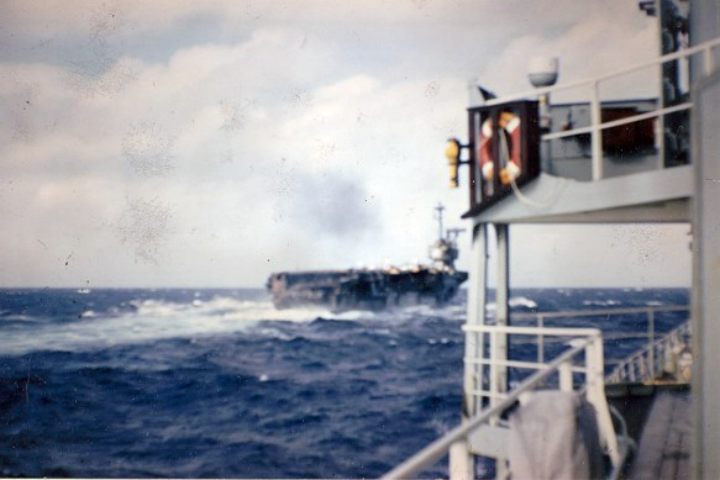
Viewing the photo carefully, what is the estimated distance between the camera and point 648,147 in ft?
12.2

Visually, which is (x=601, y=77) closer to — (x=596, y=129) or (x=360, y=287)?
(x=596, y=129)

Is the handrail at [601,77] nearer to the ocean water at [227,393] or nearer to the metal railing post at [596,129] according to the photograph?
the metal railing post at [596,129]

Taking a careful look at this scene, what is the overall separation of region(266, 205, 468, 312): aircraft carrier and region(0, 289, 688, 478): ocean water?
2.49ft

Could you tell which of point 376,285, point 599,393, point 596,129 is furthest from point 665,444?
point 376,285

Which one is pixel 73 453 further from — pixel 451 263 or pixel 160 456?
pixel 451 263

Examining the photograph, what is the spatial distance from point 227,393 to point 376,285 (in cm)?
Answer: 1128

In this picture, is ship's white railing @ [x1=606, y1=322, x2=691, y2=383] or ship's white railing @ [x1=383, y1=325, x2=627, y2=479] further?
ship's white railing @ [x1=606, y1=322, x2=691, y2=383]

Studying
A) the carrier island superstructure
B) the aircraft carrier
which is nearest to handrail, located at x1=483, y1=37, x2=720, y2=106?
the carrier island superstructure

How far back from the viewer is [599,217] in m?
3.41

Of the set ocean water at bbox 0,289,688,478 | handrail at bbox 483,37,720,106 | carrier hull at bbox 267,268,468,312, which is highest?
handrail at bbox 483,37,720,106

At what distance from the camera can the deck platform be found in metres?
2.66

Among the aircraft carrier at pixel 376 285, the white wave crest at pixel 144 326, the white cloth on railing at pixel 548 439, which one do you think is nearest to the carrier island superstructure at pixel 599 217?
the white cloth on railing at pixel 548 439

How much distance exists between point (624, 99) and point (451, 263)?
72.7ft

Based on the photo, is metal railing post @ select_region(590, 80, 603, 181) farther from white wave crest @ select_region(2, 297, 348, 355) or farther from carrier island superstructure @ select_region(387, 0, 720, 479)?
white wave crest @ select_region(2, 297, 348, 355)
